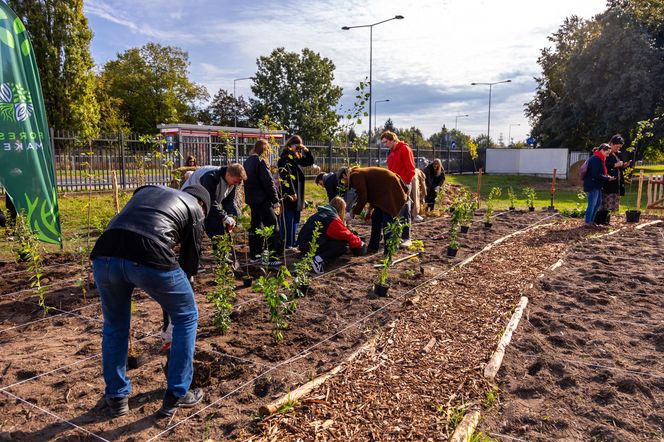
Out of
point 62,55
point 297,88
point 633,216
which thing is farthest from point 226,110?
point 633,216

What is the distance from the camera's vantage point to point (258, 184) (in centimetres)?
659

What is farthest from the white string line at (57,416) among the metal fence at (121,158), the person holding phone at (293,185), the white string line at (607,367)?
the metal fence at (121,158)

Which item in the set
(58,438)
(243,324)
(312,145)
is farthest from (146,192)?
(312,145)

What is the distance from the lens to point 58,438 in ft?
9.38

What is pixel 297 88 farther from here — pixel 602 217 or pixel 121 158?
pixel 602 217

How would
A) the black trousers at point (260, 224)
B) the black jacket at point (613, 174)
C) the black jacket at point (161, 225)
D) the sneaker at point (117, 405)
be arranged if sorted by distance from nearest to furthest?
the black jacket at point (161, 225) < the sneaker at point (117, 405) < the black trousers at point (260, 224) < the black jacket at point (613, 174)

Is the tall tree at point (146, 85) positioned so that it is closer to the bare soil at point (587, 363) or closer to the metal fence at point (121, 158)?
the metal fence at point (121, 158)

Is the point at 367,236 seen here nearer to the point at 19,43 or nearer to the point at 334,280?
the point at 334,280

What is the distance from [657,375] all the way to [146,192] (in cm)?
372

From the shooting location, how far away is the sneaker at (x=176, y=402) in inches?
120

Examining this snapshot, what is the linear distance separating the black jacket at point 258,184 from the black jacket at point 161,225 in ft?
11.0

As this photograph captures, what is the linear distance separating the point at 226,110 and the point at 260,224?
46393 millimetres

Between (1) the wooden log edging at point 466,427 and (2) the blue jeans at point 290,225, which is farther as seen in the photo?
(2) the blue jeans at point 290,225

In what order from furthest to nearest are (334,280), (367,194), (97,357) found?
(367,194) < (334,280) < (97,357)
